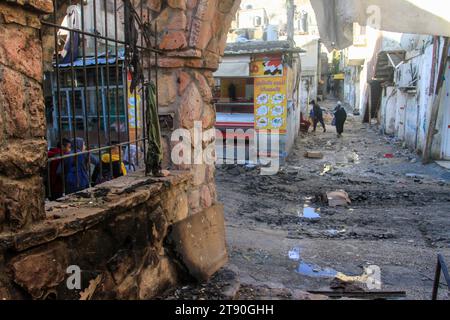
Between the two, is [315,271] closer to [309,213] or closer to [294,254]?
[294,254]

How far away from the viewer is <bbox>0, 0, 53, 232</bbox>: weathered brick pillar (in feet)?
5.08

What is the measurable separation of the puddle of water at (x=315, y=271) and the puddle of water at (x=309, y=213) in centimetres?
237

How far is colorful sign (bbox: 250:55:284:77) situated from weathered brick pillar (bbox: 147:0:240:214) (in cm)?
764

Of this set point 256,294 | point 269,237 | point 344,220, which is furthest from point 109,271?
point 344,220

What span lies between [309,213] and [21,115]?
5.90 m

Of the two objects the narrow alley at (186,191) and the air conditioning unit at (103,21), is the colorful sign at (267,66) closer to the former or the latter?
the narrow alley at (186,191)

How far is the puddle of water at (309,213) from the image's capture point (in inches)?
265

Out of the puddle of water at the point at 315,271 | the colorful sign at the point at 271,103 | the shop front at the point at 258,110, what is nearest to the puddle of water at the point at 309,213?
the puddle of water at the point at 315,271

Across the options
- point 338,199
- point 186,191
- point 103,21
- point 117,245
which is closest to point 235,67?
point 103,21

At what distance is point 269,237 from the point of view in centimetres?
543

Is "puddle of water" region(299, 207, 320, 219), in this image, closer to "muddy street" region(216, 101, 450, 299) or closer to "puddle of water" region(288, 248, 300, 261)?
"muddy street" region(216, 101, 450, 299)
